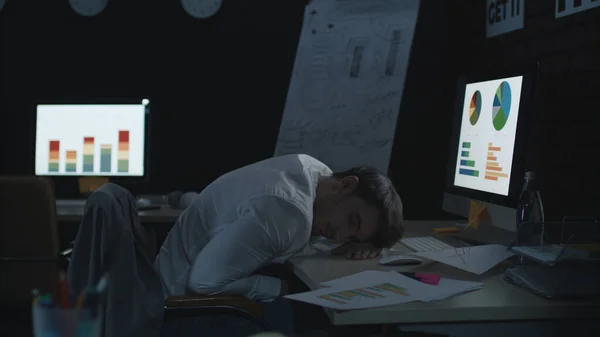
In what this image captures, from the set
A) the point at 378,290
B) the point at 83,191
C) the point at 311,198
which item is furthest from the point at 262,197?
the point at 83,191

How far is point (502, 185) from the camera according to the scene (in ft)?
6.54

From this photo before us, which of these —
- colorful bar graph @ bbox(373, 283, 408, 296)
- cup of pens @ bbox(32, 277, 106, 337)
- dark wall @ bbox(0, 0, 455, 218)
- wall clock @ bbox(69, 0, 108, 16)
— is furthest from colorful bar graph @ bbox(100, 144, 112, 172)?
cup of pens @ bbox(32, 277, 106, 337)

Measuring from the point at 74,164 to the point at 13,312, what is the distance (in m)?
0.85

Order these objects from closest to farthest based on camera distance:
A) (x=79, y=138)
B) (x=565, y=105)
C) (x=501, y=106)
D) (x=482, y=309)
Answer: (x=482, y=309)
(x=501, y=106)
(x=565, y=105)
(x=79, y=138)

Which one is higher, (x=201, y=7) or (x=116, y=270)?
(x=201, y=7)

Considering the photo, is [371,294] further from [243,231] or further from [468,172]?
[468,172]

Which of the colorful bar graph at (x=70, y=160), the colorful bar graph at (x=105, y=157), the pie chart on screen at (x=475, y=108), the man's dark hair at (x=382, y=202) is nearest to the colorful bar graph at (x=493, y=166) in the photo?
the pie chart on screen at (x=475, y=108)

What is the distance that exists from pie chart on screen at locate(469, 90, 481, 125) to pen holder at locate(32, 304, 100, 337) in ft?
5.57

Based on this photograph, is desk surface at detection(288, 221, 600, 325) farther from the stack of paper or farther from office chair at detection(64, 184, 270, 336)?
office chair at detection(64, 184, 270, 336)

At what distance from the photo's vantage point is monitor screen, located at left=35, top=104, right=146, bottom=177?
344cm

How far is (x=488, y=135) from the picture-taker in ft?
6.96

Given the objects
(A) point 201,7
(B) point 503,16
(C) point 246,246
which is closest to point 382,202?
(C) point 246,246

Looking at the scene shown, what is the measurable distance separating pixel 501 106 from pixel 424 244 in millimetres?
472

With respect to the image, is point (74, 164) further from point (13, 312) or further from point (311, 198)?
point (311, 198)
